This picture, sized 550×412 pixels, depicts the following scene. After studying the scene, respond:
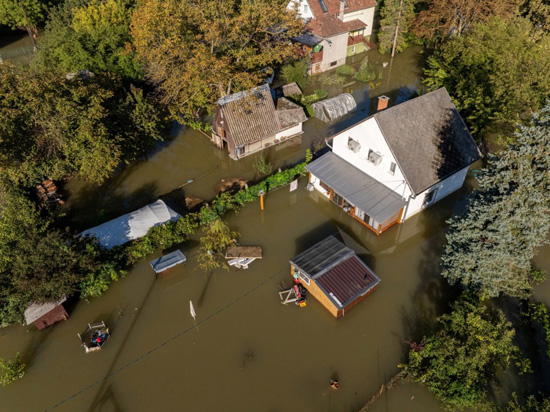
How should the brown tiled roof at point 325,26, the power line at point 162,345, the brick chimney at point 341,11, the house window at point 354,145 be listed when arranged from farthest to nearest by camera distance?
the brick chimney at point 341,11 < the brown tiled roof at point 325,26 < the house window at point 354,145 < the power line at point 162,345

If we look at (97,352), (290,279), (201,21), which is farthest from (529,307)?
(201,21)

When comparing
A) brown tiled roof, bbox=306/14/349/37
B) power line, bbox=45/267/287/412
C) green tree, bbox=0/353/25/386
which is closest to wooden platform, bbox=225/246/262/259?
power line, bbox=45/267/287/412

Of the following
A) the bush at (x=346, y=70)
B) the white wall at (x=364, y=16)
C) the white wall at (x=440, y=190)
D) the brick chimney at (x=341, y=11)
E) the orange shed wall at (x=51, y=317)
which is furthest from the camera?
the white wall at (x=364, y=16)

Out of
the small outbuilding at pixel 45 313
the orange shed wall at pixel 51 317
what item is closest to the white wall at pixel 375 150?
the small outbuilding at pixel 45 313

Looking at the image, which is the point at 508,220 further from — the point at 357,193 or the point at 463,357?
the point at 357,193

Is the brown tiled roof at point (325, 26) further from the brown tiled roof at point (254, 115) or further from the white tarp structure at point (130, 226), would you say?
the white tarp structure at point (130, 226)

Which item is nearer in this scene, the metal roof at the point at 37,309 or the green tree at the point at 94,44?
the metal roof at the point at 37,309
